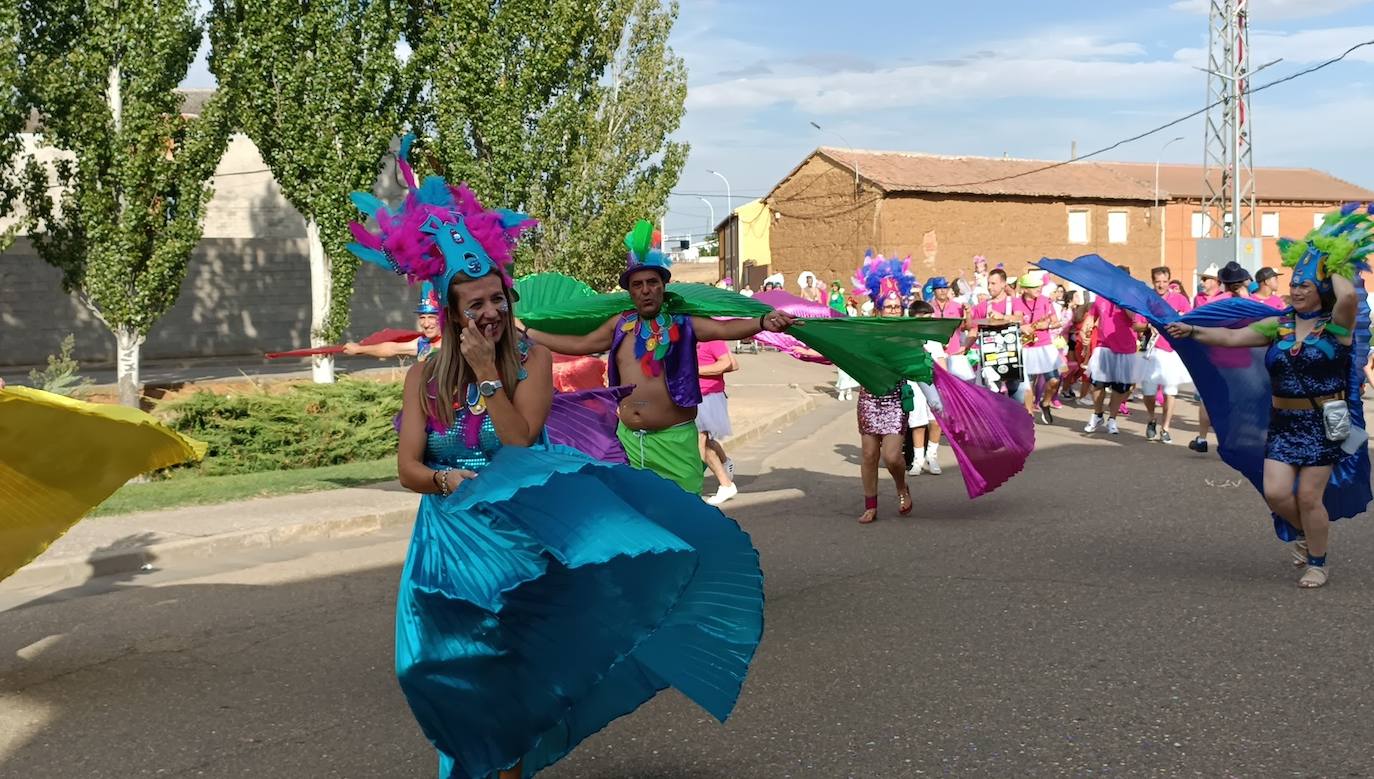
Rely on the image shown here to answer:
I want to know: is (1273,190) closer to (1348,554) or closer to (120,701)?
(1348,554)

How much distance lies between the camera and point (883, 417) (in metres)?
10.3

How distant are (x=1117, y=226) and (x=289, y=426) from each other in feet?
154

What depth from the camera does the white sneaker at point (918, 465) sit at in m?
13.0

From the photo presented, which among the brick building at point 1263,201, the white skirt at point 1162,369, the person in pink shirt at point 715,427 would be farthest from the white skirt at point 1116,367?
the brick building at point 1263,201

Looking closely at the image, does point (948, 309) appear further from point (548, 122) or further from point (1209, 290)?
point (548, 122)

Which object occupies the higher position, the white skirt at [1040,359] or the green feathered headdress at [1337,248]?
the green feathered headdress at [1337,248]

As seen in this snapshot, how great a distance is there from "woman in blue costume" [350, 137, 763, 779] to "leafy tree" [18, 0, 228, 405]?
52.4ft

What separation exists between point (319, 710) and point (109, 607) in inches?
112

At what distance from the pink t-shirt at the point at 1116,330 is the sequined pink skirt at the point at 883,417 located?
20.8ft

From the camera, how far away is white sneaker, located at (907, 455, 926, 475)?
13.0 metres

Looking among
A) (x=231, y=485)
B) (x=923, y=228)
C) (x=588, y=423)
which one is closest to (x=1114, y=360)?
(x=231, y=485)

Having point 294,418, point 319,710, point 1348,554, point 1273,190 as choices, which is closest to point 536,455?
point 319,710

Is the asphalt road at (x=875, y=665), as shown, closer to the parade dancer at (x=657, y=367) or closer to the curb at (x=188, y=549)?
the curb at (x=188, y=549)

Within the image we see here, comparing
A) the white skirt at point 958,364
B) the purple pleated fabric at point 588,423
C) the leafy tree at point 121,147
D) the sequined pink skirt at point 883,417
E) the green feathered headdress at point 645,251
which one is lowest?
the sequined pink skirt at point 883,417
